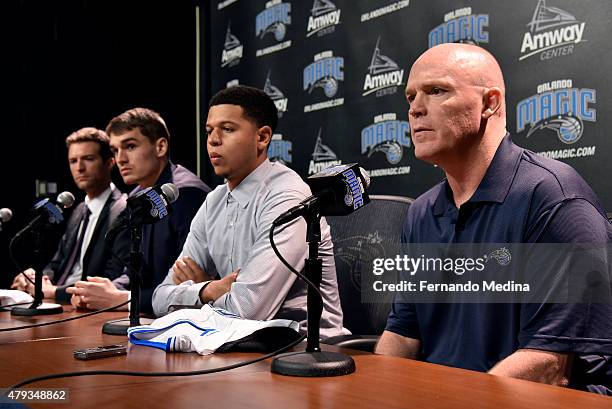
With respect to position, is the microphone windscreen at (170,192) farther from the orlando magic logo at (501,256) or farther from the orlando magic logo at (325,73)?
the orlando magic logo at (325,73)

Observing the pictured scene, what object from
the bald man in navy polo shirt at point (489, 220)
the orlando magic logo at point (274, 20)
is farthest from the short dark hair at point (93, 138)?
the bald man in navy polo shirt at point (489, 220)

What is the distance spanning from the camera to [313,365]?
1.12 metres

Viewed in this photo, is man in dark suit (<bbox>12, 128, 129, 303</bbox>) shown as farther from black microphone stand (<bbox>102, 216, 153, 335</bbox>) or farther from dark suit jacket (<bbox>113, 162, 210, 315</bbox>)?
black microphone stand (<bbox>102, 216, 153, 335</bbox>)

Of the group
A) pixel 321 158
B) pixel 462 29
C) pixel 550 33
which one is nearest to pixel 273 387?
pixel 550 33

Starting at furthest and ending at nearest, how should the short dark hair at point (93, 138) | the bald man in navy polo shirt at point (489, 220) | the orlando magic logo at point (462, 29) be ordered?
the short dark hair at point (93, 138) < the orlando magic logo at point (462, 29) < the bald man in navy polo shirt at point (489, 220)

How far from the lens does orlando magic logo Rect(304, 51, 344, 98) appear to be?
3.61m

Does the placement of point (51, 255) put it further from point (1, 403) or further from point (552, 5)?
point (1, 403)

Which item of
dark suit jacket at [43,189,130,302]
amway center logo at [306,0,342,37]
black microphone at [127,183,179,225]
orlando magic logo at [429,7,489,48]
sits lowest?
dark suit jacket at [43,189,130,302]

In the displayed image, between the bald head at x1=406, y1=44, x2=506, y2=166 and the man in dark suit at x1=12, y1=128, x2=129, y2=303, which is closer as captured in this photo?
the bald head at x1=406, y1=44, x2=506, y2=166

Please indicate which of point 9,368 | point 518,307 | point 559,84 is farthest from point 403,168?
point 9,368

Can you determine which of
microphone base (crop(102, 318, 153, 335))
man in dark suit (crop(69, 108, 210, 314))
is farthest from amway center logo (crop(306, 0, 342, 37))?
microphone base (crop(102, 318, 153, 335))

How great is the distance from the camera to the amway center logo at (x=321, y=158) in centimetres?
362

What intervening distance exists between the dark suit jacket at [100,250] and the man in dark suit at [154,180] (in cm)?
19

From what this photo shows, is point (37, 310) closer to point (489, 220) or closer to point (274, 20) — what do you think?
point (489, 220)
